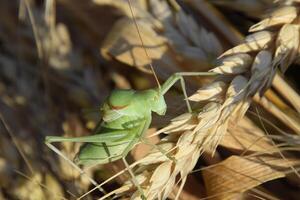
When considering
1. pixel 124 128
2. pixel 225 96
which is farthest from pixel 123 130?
pixel 225 96

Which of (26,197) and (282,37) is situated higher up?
(282,37)

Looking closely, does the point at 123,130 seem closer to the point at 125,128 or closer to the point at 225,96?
the point at 125,128

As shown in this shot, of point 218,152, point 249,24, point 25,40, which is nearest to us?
point 218,152

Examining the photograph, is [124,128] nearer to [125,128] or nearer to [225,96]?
[125,128]

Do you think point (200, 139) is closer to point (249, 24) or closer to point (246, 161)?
point (246, 161)

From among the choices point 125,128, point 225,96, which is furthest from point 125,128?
point 225,96

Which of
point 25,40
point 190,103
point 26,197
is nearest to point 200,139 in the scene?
point 190,103

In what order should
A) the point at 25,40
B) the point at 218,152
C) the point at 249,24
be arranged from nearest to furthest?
the point at 218,152 → the point at 249,24 → the point at 25,40

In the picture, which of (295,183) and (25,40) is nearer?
(295,183)
